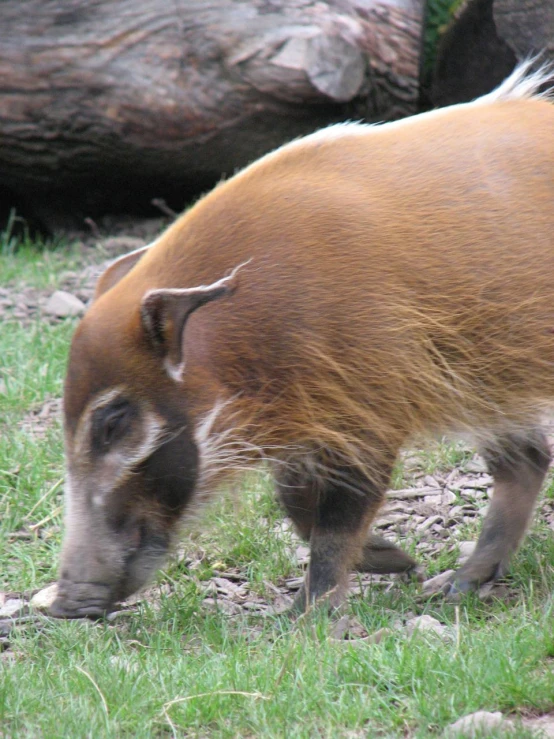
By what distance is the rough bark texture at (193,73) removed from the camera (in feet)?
23.1

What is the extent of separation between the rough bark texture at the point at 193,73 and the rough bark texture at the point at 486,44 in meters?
0.49

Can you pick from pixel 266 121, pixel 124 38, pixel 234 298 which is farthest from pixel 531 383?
pixel 124 38

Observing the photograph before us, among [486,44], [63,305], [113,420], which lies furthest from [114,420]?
[486,44]

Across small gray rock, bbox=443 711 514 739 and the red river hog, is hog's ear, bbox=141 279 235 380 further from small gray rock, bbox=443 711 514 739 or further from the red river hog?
small gray rock, bbox=443 711 514 739

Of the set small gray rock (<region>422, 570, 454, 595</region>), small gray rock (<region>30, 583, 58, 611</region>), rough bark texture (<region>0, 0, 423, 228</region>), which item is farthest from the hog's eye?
rough bark texture (<region>0, 0, 423, 228</region>)

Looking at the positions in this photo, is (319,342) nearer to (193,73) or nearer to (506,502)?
(506,502)

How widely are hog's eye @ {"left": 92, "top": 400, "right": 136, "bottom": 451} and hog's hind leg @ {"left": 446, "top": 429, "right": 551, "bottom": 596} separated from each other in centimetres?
130

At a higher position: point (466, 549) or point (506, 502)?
point (506, 502)

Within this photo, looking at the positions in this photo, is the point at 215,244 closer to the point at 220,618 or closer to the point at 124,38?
the point at 220,618

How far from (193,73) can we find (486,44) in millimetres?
1919

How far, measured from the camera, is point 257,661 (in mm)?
3180

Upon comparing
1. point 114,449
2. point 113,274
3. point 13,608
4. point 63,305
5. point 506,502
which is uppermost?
point 113,274

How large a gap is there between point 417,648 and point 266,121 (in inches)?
189

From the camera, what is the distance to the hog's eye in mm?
3471
